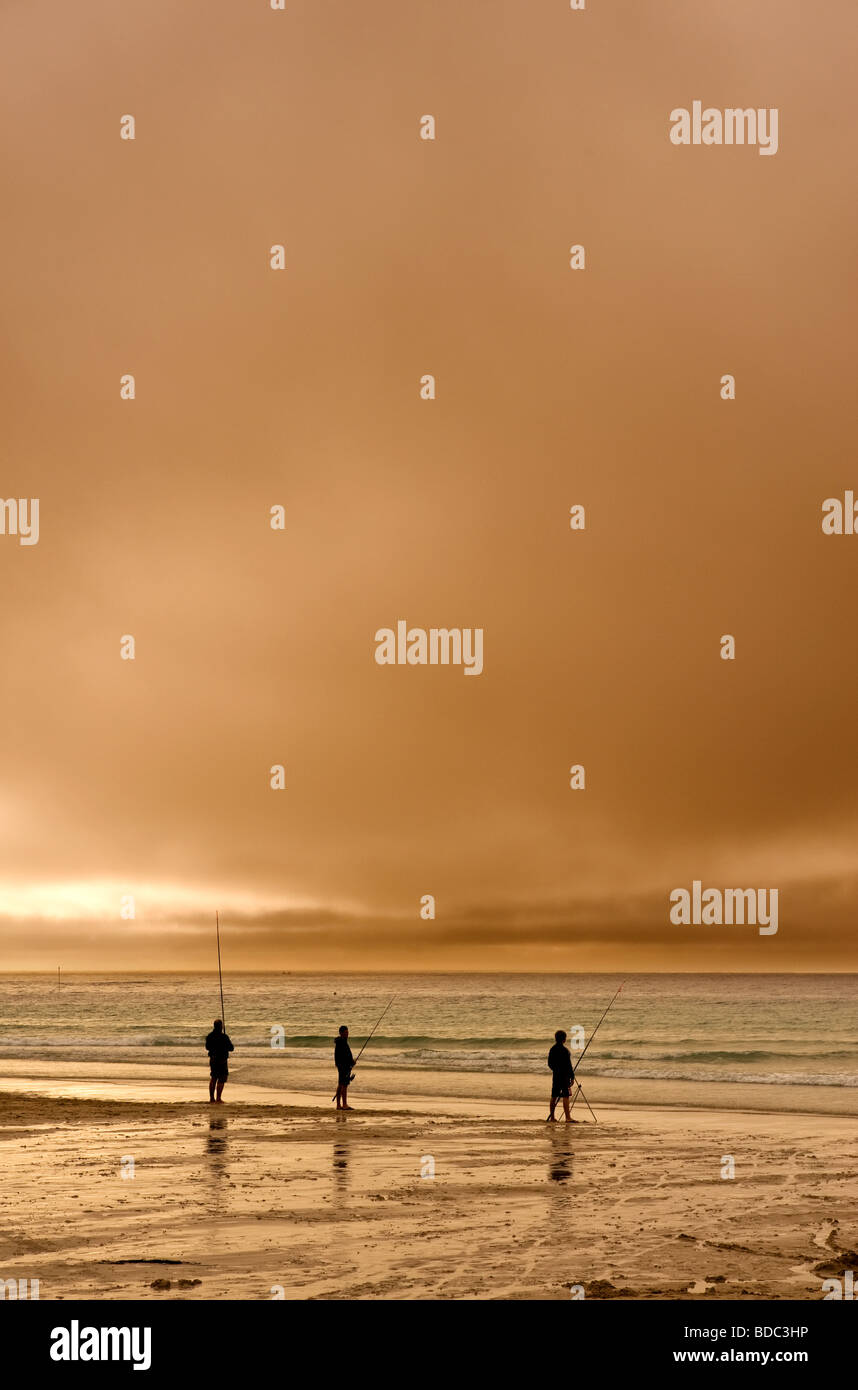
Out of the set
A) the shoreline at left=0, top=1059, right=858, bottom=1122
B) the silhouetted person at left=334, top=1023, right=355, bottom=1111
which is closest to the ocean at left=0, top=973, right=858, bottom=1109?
the shoreline at left=0, top=1059, right=858, bottom=1122

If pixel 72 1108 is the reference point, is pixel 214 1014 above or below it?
below

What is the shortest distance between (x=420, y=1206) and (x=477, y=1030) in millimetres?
59106

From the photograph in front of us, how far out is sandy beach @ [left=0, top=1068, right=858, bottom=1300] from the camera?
10398 mm

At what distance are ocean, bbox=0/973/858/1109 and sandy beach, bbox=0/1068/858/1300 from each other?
403 inches

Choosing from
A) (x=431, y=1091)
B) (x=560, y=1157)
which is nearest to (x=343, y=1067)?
(x=431, y=1091)

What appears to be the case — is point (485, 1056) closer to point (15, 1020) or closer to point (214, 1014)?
point (15, 1020)

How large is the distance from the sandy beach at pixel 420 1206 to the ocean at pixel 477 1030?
10229mm

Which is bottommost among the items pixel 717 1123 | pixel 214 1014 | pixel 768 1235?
pixel 214 1014

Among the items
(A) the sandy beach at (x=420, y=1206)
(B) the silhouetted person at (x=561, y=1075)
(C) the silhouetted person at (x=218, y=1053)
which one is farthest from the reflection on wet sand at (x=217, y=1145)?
(B) the silhouetted person at (x=561, y=1075)

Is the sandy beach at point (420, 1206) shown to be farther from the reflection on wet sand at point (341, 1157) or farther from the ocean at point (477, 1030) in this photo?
the ocean at point (477, 1030)

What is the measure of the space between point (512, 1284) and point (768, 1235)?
3972 millimetres

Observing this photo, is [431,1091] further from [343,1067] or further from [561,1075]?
[561,1075]
